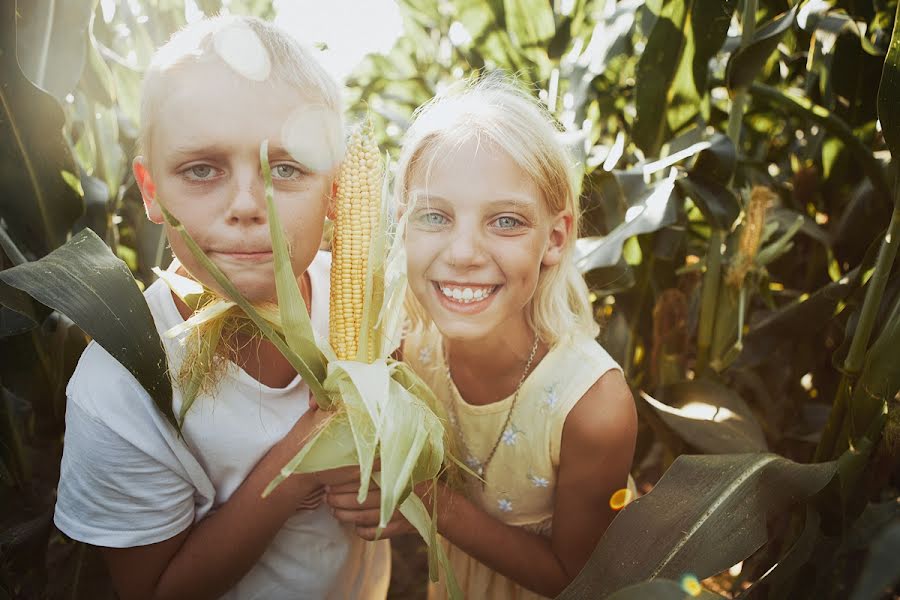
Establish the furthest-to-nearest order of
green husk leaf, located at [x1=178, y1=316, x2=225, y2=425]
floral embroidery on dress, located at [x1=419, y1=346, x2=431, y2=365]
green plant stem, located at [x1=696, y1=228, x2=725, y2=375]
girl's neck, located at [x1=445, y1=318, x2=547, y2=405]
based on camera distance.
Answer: green plant stem, located at [x1=696, y1=228, x2=725, y2=375], floral embroidery on dress, located at [x1=419, y1=346, x2=431, y2=365], girl's neck, located at [x1=445, y1=318, x2=547, y2=405], green husk leaf, located at [x1=178, y1=316, x2=225, y2=425]

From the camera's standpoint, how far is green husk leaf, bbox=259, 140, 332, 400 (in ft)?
2.62

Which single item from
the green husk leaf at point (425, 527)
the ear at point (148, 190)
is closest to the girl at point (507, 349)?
the green husk leaf at point (425, 527)

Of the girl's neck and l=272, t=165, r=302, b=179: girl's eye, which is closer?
l=272, t=165, r=302, b=179: girl's eye

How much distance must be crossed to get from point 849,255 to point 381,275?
180 cm

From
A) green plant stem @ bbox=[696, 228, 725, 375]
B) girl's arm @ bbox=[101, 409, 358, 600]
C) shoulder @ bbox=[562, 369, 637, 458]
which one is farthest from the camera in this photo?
green plant stem @ bbox=[696, 228, 725, 375]

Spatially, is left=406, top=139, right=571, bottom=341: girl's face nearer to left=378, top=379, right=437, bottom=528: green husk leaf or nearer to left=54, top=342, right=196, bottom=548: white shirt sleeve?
left=378, top=379, right=437, bottom=528: green husk leaf

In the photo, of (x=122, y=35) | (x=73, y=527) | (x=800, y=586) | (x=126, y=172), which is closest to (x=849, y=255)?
(x=800, y=586)

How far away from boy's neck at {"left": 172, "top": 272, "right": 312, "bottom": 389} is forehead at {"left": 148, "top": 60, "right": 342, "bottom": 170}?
35 cm

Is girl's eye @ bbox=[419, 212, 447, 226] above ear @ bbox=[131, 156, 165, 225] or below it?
below

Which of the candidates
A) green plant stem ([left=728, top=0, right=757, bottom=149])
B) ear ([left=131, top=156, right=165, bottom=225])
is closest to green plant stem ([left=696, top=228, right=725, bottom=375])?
green plant stem ([left=728, top=0, right=757, bottom=149])


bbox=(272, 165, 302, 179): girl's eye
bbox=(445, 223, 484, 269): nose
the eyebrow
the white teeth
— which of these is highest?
bbox=(272, 165, 302, 179): girl's eye

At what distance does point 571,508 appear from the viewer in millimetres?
1304

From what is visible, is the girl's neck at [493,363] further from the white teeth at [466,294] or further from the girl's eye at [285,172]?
the girl's eye at [285,172]

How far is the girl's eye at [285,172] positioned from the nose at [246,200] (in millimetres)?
43
